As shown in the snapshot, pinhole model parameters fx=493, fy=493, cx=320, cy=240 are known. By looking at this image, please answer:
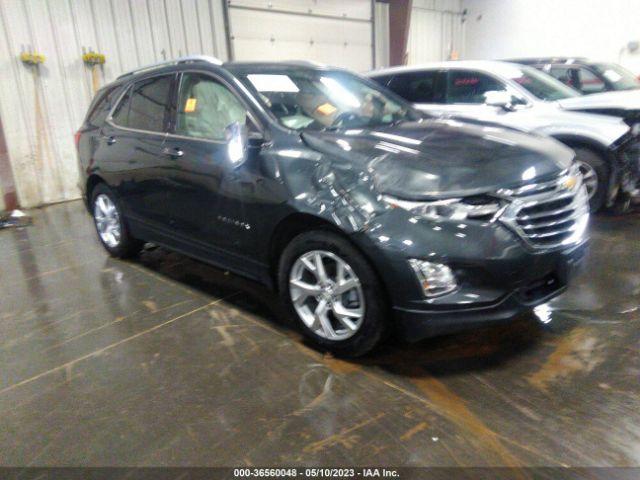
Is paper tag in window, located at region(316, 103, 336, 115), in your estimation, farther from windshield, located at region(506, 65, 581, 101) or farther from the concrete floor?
windshield, located at region(506, 65, 581, 101)

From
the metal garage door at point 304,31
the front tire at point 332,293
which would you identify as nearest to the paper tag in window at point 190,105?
the front tire at point 332,293

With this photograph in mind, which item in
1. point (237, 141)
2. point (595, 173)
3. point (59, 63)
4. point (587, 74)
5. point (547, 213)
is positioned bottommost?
point (595, 173)

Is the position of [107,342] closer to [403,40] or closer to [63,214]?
[63,214]

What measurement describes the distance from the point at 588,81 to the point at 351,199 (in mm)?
6622

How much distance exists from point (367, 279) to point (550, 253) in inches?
34.4

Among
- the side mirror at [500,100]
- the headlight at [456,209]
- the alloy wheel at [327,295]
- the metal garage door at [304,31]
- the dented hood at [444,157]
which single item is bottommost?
the alloy wheel at [327,295]

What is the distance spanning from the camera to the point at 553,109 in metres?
5.01

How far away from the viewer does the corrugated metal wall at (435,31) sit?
12.2m

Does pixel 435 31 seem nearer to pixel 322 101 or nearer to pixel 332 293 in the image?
pixel 322 101

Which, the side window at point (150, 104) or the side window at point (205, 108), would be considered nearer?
the side window at point (205, 108)

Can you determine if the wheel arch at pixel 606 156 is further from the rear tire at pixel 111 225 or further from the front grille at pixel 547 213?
the rear tire at pixel 111 225

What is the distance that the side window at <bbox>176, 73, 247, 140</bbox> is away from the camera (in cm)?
305

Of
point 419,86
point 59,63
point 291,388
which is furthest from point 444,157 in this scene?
point 59,63

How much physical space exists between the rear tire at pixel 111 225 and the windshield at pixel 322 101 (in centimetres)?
187
